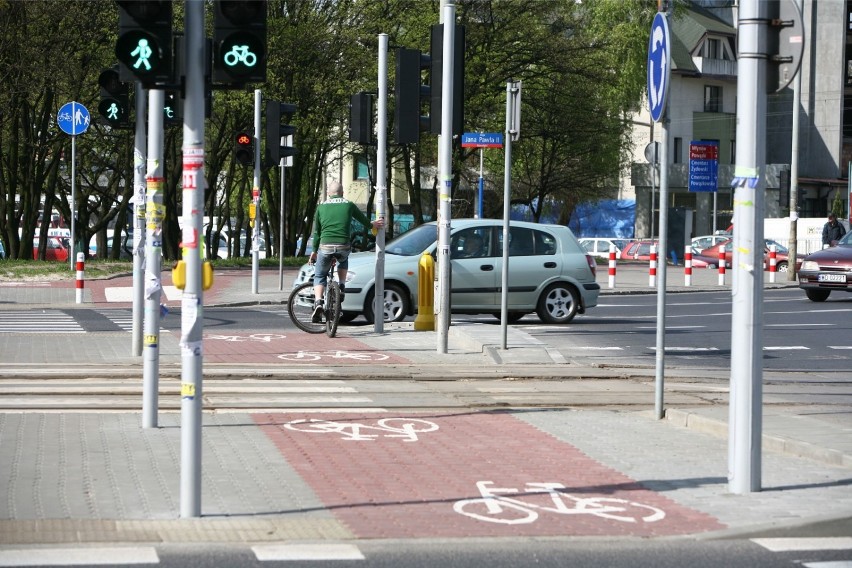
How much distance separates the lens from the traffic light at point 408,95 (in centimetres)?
1630

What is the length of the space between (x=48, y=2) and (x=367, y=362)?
82.2ft

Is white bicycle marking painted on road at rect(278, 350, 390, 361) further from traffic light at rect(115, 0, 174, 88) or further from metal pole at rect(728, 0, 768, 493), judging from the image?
traffic light at rect(115, 0, 174, 88)

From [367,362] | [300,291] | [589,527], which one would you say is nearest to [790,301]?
[300,291]

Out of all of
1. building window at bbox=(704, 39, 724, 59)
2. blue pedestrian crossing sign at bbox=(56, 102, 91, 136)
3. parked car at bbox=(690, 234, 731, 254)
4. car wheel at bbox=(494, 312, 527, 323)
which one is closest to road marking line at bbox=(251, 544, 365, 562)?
car wheel at bbox=(494, 312, 527, 323)

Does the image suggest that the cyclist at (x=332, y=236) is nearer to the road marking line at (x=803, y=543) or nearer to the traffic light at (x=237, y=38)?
the traffic light at (x=237, y=38)

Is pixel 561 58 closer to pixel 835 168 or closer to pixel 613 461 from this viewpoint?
pixel 835 168

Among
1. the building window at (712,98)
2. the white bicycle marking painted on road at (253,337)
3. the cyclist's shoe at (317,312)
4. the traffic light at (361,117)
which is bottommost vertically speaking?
the white bicycle marking painted on road at (253,337)

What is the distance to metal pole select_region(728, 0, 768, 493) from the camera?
309 inches

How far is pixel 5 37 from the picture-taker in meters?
35.8

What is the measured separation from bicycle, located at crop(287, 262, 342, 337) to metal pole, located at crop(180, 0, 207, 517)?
1026cm

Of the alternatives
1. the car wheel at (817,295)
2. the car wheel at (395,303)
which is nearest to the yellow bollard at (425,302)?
the car wheel at (395,303)

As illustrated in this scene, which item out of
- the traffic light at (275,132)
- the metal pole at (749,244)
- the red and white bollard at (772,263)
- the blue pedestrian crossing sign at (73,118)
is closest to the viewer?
the metal pole at (749,244)

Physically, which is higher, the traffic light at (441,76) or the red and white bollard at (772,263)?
the traffic light at (441,76)

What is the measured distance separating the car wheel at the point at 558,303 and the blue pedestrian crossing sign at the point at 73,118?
10.2 m
